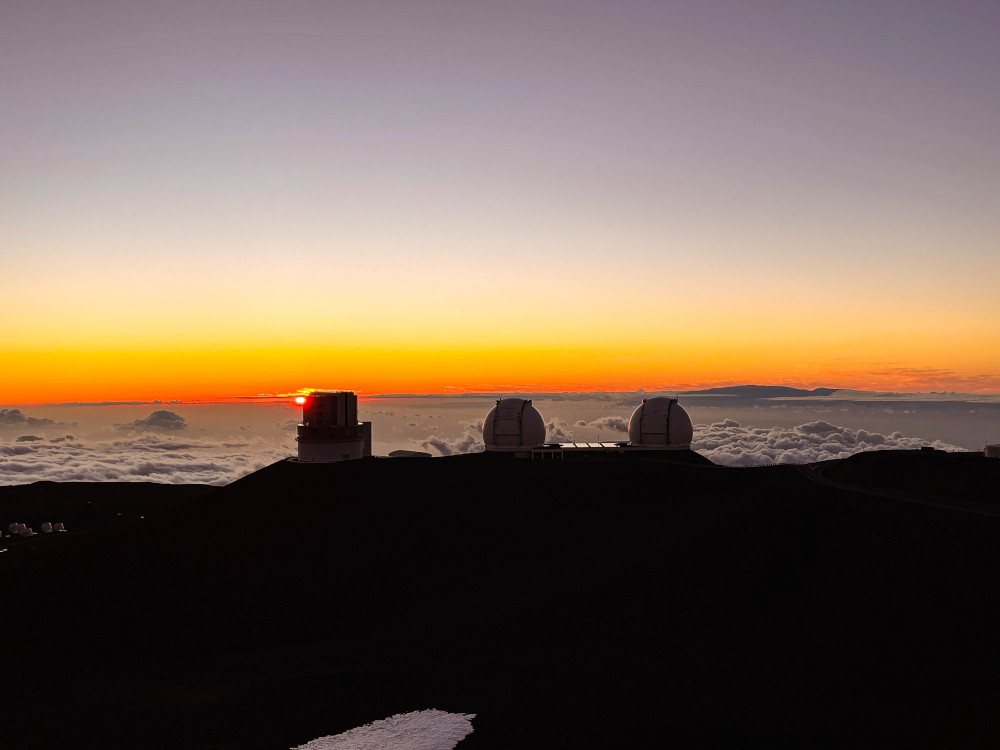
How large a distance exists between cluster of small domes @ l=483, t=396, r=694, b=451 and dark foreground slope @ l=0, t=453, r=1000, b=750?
647 cm

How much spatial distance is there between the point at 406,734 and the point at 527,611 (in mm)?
11484

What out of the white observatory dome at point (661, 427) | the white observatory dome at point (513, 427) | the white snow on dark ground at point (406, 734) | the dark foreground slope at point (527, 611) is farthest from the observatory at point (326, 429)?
the white snow on dark ground at point (406, 734)

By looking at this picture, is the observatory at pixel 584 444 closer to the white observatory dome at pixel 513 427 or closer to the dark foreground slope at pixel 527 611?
the white observatory dome at pixel 513 427

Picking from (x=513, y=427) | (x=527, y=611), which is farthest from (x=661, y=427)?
(x=527, y=611)

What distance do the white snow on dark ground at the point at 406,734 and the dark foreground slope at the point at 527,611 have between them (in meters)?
0.63

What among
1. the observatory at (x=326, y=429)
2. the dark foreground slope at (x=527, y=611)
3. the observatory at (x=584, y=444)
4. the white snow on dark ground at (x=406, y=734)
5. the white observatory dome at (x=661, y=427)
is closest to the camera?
the white snow on dark ground at (x=406, y=734)

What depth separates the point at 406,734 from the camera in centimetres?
1817

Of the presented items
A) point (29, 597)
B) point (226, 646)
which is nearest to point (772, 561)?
point (226, 646)

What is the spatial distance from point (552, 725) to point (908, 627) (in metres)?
12.3

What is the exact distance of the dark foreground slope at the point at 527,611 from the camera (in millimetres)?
18875

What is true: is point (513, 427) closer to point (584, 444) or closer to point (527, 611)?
point (584, 444)

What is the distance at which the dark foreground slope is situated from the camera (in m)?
18.9

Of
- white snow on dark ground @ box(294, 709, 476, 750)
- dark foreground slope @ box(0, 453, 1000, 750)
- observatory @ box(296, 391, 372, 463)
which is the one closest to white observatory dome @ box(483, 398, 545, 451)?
dark foreground slope @ box(0, 453, 1000, 750)

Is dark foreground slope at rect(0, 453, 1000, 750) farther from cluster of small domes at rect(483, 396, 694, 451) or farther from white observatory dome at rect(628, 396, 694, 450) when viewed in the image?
white observatory dome at rect(628, 396, 694, 450)
